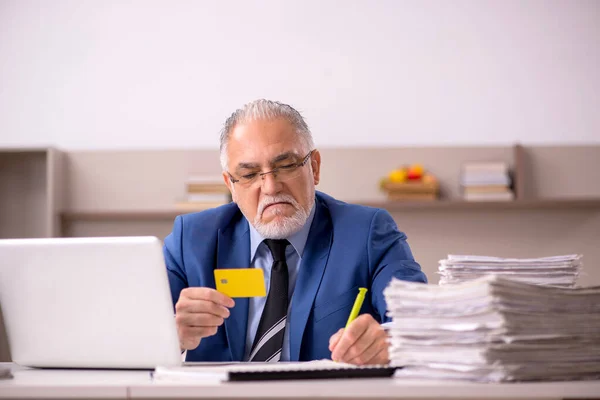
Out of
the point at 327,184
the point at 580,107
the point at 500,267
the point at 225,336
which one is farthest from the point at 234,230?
the point at 580,107

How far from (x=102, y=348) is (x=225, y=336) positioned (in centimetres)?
64

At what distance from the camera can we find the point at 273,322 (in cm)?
194

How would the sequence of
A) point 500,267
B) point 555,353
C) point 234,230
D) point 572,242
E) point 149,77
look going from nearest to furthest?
point 555,353, point 500,267, point 234,230, point 572,242, point 149,77

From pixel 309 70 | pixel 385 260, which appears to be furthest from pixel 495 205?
pixel 385 260

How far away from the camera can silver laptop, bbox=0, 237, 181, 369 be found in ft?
4.35

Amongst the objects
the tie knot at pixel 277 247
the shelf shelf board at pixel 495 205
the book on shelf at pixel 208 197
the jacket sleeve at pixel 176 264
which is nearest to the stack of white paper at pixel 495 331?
the tie knot at pixel 277 247

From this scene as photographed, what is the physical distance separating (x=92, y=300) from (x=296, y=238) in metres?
0.85

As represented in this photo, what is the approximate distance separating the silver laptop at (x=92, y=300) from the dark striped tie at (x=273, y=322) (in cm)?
56

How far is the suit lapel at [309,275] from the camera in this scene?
1924 millimetres

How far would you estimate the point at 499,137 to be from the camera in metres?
4.41

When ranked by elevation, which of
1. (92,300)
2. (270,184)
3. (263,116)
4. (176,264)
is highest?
(263,116)

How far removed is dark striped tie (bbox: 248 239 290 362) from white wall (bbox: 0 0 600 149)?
256 centimetres

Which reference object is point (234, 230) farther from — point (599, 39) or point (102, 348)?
point (599, 39)

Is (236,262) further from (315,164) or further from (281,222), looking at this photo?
(315,164)
